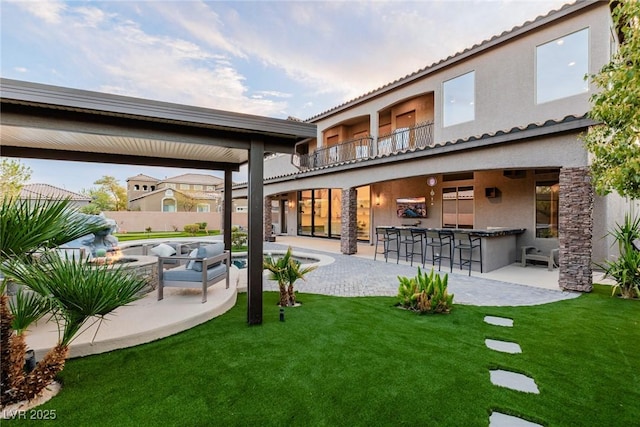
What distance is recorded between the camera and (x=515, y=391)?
317 cm

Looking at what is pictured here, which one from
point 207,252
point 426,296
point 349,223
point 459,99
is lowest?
point 426,296

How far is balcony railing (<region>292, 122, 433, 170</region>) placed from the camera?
13.8 m

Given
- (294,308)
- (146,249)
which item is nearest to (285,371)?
(294,308)

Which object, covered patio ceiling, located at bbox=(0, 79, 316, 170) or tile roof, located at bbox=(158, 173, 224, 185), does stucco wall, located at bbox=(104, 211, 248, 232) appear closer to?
covered patio ceiling, located at bbox=(0, 79, 316, 170)

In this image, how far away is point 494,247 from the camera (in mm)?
9852

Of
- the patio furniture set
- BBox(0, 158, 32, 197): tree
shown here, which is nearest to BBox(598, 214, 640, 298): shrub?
the patio furniture set

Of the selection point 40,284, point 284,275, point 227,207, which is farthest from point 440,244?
point 40,284

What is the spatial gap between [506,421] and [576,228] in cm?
636

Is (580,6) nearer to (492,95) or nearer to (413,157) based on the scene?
(492,95)

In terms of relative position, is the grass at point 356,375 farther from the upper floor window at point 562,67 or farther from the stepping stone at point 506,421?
the upper floor window at point 562,67

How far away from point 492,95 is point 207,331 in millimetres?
12295

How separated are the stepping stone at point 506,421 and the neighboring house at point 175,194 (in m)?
22.6

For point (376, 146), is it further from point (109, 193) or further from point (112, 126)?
point (109, 193)

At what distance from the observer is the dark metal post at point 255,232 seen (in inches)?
183
